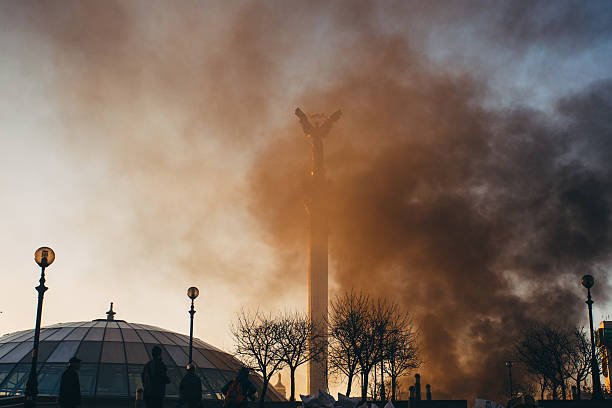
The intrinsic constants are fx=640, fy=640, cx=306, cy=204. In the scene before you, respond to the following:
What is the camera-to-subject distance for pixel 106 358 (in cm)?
4684

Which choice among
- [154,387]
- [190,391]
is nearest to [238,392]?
[154,387]

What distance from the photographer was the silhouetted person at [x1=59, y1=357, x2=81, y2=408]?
58.4ft

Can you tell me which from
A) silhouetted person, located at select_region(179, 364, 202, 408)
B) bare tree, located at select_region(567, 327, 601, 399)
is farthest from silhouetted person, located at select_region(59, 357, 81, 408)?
bare tree, located at select_region(567, 327, 601, 399)

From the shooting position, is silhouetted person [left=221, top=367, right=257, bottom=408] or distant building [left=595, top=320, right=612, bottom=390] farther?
distant building [left=595, top=320, right=612, bottom=390]

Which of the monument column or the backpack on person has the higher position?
the monument column

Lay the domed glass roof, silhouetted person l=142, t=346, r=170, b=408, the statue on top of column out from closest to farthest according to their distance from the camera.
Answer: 1. silhouetted person l=142, t=346, r=170, b=408
2. the domed glass roof
3. the statue on top of column

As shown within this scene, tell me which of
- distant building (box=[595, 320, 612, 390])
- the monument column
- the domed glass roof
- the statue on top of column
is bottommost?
the domed glass roof

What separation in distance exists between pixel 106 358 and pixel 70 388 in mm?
30616

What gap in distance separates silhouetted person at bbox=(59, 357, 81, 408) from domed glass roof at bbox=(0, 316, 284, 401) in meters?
26.3

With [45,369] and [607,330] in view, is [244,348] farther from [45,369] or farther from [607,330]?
[607,330]

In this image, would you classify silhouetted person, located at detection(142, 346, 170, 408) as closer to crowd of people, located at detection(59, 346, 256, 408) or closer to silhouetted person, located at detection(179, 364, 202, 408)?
crowd of people, located at detection(59, 346, 256, 408)

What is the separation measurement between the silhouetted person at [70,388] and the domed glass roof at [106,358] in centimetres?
2627

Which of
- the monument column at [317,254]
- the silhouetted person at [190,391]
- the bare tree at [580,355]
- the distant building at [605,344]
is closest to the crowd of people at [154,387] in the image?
the silhouetted person at [190,391]

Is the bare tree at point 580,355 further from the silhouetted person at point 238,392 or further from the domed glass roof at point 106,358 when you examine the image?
the silhouetted person at point 238,392
